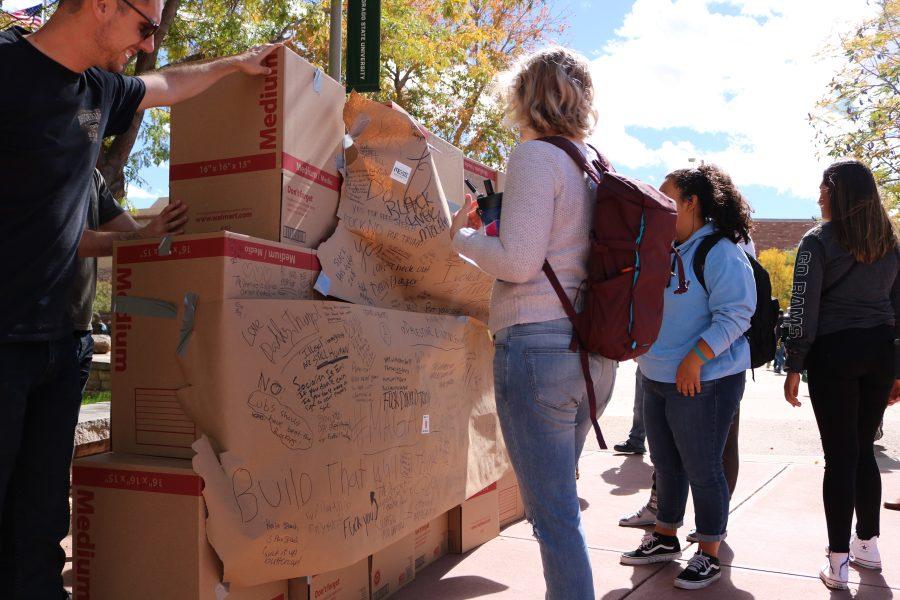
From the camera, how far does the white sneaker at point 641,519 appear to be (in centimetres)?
447

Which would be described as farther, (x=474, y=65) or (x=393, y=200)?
(x=474, y=65)

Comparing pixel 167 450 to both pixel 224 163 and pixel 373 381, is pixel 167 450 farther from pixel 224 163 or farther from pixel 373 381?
pixel 224 163

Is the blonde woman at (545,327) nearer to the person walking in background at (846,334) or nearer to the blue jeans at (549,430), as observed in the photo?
the blue jeans at (549,430)

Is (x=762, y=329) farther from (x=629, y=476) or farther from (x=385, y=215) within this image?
(x=629, y=476)

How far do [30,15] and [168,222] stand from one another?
6082mm

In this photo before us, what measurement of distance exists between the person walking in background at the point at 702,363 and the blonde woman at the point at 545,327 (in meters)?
1.13

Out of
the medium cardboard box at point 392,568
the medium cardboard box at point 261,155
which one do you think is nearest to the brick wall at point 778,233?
the medium cardboard box at point 392,568

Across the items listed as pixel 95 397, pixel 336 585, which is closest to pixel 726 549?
pixel 336 585

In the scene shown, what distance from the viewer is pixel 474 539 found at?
4016mm

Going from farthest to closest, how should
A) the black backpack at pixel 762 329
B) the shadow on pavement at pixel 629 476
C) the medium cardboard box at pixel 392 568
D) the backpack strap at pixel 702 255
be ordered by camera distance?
1. the shadow on pavement at pixel 629 476
2. the black backpack at pixel 762 329
3. the backpack strap at pixel 702 255
4. the medium cardboard box at pixel 392 568

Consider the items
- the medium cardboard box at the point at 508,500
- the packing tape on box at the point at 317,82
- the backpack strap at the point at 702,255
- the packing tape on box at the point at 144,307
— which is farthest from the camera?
the medium cardboard box at the point at 508,500

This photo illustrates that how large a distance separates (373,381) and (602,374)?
2.87 ft

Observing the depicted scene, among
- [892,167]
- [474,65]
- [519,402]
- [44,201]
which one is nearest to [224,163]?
[44,201]

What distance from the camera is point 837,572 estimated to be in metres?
3.44
